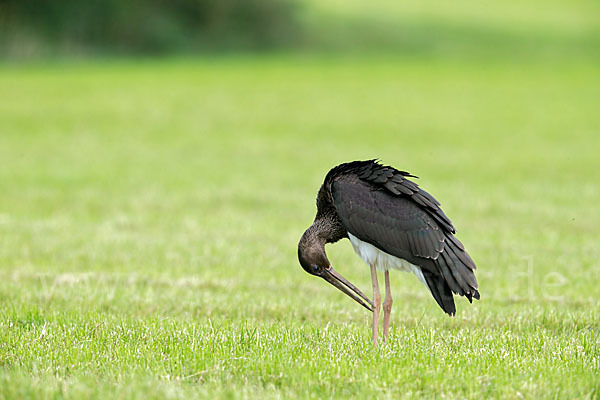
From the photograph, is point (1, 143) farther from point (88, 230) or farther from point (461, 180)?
point (461, 180)

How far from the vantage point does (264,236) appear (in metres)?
12.7

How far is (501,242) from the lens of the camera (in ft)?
40.9

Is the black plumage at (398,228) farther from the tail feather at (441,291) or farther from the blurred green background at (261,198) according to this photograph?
the blurred green background at (261,198)

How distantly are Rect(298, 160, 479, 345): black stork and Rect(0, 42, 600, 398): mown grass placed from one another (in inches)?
19.2

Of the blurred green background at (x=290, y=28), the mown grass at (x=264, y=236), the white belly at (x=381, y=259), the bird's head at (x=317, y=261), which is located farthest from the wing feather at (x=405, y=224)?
the blurred green background at (x=290, y=28)

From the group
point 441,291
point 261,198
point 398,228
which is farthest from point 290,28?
→ point 441,291

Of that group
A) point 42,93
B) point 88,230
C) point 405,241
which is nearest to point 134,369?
point 405,241

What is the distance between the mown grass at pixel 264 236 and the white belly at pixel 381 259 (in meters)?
0.57

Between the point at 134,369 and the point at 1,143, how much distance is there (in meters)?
18.4

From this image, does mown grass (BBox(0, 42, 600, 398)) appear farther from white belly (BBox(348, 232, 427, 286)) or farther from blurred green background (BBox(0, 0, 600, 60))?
blurred green background (BBox(0, 0, 600, 60))

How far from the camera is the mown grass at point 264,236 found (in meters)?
5.45

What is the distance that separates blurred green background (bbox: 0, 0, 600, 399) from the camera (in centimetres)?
558

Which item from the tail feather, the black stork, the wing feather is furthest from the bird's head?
the tail feather

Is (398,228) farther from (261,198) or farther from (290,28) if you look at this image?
(290,28)
